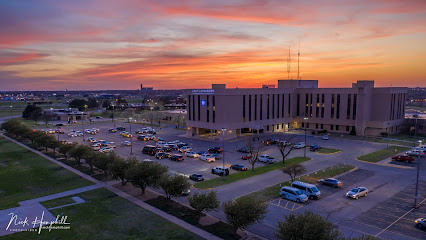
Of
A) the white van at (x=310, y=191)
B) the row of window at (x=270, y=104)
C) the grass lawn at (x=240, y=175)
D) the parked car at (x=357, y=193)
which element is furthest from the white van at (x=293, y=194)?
the row of window at (x=270, y=104)

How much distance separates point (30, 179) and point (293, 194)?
1700 inches

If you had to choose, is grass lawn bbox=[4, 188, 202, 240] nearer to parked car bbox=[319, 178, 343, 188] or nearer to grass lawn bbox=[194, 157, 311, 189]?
grass lawn bbox=[194, 157, 311, 189]

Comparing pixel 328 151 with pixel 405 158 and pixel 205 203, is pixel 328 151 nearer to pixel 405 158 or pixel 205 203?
pixel 405 158

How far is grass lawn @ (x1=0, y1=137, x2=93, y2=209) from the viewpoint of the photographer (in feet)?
134

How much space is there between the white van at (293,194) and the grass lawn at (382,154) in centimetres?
2932

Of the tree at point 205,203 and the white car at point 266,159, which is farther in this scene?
the white car at point 266,159

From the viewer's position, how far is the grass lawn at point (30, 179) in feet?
134

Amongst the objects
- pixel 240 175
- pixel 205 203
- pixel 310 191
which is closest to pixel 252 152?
pixel 240 175

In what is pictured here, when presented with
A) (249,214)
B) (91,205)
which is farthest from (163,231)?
(91,205)

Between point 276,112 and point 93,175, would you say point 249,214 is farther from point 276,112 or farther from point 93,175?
point 276,112

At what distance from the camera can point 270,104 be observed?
3875 inches

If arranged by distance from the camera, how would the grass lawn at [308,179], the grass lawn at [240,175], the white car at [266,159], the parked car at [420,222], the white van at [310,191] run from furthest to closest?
the white car at [266,159]
the grass lawn at [240,175]
the grass lawn at [308,179]
the white van at [310,191]
the parked car at [420,222]

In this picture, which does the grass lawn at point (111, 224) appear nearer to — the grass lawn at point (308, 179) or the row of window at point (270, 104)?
the grass lawn at point (308, 179)

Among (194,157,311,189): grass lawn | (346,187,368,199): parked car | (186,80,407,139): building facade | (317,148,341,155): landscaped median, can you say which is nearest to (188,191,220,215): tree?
(194,157,311,189): grass lawn
